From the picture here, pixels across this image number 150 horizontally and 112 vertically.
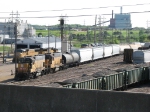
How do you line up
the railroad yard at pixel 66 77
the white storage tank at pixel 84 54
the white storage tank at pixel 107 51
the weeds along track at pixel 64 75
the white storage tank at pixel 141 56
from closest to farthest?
the railroad yard at pixel 66 77 < the weeds along track at pixel 64 75 < the white storage tank at pixel 141 56 < the white storage tank at pixel 84 54 < the white storage tank at pixel 107 51

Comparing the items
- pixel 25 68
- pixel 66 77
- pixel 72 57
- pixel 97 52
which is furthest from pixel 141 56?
pixel 25 68

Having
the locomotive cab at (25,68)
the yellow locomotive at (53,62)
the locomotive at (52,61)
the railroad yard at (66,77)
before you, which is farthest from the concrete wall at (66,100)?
the yellow locomotive at (53,62)

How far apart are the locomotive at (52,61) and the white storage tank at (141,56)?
7.79 m

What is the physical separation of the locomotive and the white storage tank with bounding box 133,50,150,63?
7.79 metres

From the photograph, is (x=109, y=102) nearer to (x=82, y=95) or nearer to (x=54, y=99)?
(x=82, y=95)

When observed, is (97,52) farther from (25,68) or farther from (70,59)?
(25,68)

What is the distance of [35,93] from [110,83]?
12984mm

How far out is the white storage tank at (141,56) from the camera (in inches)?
1918

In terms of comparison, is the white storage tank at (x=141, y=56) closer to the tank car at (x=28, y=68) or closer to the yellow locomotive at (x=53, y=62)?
the yellow locomotive at (x=53, y=62)

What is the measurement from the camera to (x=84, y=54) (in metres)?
54.2

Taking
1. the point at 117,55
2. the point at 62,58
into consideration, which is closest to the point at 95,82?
the point at 62,58

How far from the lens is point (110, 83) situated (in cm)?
2755

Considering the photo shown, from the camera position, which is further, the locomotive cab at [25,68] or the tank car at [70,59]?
the tank car at [70,59]

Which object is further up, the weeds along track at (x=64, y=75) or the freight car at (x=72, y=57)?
the freight car at (x=72, y=57)
